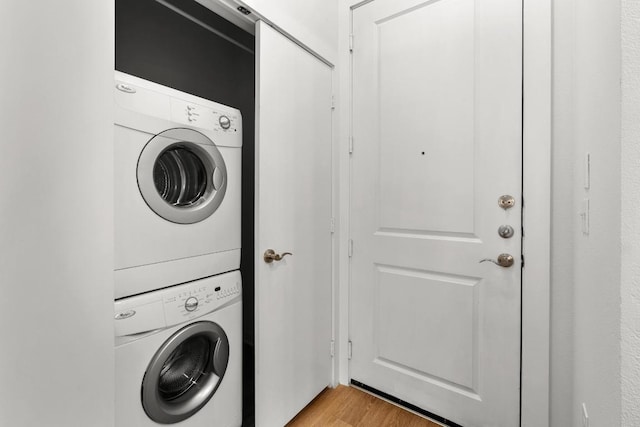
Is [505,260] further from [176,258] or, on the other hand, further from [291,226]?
[176,258]

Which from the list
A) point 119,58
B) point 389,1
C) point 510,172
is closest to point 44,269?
point 119,58

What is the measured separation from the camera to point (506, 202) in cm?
135

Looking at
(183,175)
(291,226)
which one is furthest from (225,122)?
(291,226)

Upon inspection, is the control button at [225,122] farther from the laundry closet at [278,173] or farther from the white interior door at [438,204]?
the white interior door at [438,204]

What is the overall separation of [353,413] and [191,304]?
1067 millimetres

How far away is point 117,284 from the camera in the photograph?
99 cm

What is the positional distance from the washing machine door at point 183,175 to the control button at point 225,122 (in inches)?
4.2

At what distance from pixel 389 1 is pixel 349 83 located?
0.46 metres

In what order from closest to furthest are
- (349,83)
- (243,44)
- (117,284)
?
1. (117,284)
2. (349,83)
3. (243,44)

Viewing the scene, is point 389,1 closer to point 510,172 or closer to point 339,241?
point 510,172

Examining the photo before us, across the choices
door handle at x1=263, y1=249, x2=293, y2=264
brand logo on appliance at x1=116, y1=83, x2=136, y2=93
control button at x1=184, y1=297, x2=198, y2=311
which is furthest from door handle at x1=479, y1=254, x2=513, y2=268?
brand logo on appliance at x1=116, y1=83, x2=136, y2=93

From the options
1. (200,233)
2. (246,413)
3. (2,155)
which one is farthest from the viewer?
(246,413)

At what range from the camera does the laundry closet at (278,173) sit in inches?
54.2

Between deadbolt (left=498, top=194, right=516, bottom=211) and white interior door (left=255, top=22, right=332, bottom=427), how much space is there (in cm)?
87
